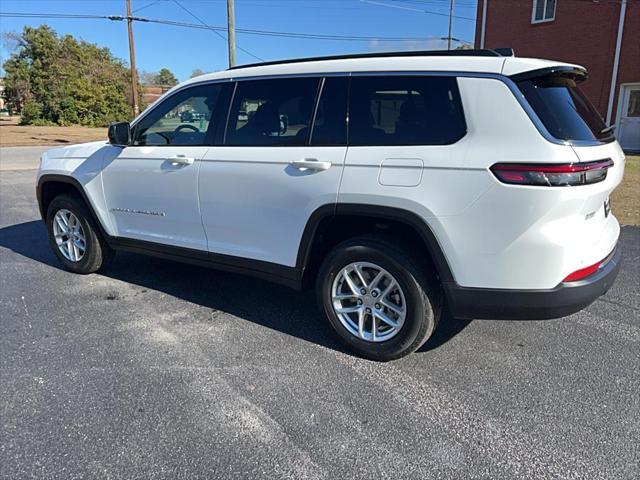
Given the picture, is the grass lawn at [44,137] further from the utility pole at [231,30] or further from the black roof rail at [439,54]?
the black roof rail at [439,54]

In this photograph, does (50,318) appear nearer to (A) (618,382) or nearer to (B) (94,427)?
(B) (94,427)

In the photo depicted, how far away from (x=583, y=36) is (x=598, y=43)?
24.3 inches

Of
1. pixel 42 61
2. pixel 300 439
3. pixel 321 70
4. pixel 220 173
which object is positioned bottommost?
pixel 300 439

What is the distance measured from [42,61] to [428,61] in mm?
53761

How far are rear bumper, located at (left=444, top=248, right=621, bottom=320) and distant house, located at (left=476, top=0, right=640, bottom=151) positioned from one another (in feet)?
60.5

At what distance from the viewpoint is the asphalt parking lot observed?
235cm

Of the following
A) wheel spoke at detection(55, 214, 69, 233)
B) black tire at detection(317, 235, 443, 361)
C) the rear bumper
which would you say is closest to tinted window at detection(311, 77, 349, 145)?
black tire at detection(317, 235, 443, 361)

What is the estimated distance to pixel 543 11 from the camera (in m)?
19.5

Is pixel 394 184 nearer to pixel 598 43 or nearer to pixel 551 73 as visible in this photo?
pixel 551 73

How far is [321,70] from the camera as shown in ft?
11.0

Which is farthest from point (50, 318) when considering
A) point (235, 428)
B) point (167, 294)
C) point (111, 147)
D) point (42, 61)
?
point (42, 61)

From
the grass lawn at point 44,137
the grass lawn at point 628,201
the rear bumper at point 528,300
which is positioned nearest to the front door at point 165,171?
the rear bumper at point 528,300

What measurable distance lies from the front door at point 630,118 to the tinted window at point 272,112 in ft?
61.2

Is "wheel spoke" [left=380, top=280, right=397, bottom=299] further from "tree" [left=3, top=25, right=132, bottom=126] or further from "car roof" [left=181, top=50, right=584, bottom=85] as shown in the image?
"tree" [left=3, top=25, right=132, bottom=126]
